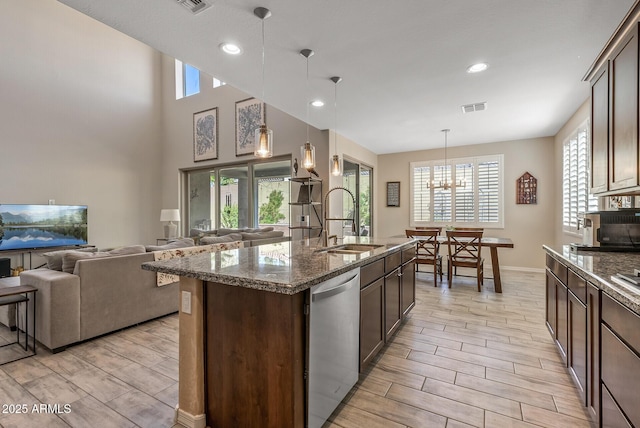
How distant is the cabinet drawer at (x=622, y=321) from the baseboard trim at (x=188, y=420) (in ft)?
6.64

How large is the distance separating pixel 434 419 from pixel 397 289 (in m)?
1.12

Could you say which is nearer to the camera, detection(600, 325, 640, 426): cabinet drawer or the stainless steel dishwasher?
detection(600, 325, 640, 426): cabinet drawer

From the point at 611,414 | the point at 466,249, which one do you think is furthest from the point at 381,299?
the point at 466,249

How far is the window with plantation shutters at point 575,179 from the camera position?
3828 millimetres

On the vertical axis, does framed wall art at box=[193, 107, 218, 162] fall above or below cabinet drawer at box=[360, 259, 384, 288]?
above

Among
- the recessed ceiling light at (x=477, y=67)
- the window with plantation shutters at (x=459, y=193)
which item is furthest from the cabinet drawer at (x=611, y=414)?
the window with plantation shutters at (x=459, y=193)

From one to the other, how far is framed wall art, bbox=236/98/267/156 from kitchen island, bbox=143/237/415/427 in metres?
4.83

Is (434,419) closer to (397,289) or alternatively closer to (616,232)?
(397,289)

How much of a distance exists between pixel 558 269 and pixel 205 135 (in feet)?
22.8

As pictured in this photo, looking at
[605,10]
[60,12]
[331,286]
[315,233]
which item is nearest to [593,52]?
[605,10]

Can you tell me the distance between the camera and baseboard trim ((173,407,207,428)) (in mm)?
1636

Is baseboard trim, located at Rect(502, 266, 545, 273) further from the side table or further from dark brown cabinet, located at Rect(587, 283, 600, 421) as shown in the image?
the side table

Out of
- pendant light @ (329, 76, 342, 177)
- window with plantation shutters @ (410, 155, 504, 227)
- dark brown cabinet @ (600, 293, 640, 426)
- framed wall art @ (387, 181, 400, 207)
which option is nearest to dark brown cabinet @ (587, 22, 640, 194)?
dark brown cabinet @ (600, 293, 640, 426)

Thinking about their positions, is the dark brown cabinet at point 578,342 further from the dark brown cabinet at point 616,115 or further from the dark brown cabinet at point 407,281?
the dark brown cabinet at point 407,281
